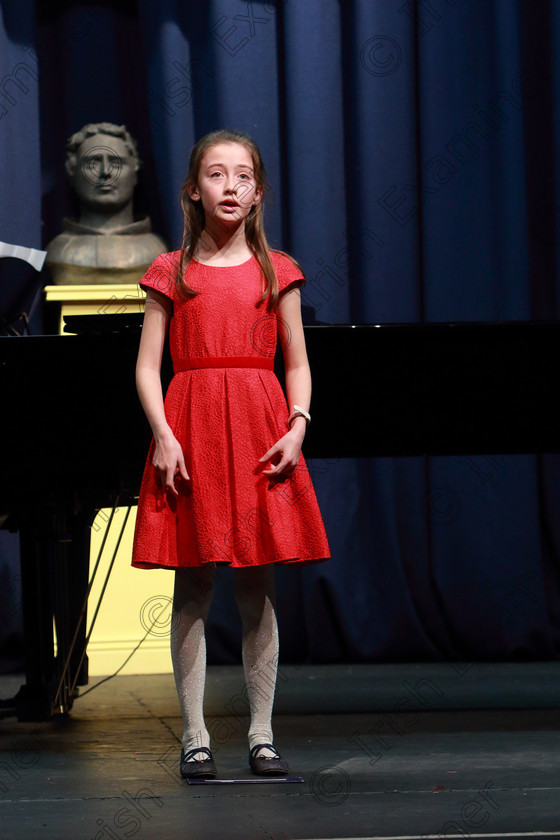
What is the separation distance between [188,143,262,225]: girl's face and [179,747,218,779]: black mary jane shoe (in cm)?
94

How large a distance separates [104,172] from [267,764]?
2.26 meters

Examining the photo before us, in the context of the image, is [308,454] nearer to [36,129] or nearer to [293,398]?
[293,398]

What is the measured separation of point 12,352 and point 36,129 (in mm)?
1733

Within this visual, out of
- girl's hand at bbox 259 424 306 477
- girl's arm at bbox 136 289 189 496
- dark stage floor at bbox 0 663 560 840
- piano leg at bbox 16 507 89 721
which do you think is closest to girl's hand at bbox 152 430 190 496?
girl's arm at bbox 136 289 189 496

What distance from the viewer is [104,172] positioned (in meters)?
3.62

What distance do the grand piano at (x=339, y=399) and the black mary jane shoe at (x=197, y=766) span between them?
1.85ft

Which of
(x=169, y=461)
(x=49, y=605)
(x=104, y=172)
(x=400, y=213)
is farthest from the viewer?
(x=400, y=213)

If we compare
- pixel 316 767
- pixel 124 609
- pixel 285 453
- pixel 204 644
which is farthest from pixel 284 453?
pixel 124 609

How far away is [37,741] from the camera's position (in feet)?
7.68

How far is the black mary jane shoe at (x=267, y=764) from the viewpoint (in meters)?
1.93

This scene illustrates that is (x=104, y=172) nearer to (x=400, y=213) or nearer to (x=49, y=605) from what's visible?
(x=400, y=213)

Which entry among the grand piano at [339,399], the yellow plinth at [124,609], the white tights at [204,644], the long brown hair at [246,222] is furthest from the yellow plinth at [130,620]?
the long brown hair at [246,222]

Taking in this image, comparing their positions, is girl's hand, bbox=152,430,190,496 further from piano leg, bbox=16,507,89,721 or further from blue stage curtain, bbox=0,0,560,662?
blue stage curtain, bbox=0,0,560,662

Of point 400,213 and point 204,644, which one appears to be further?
point 400,213
